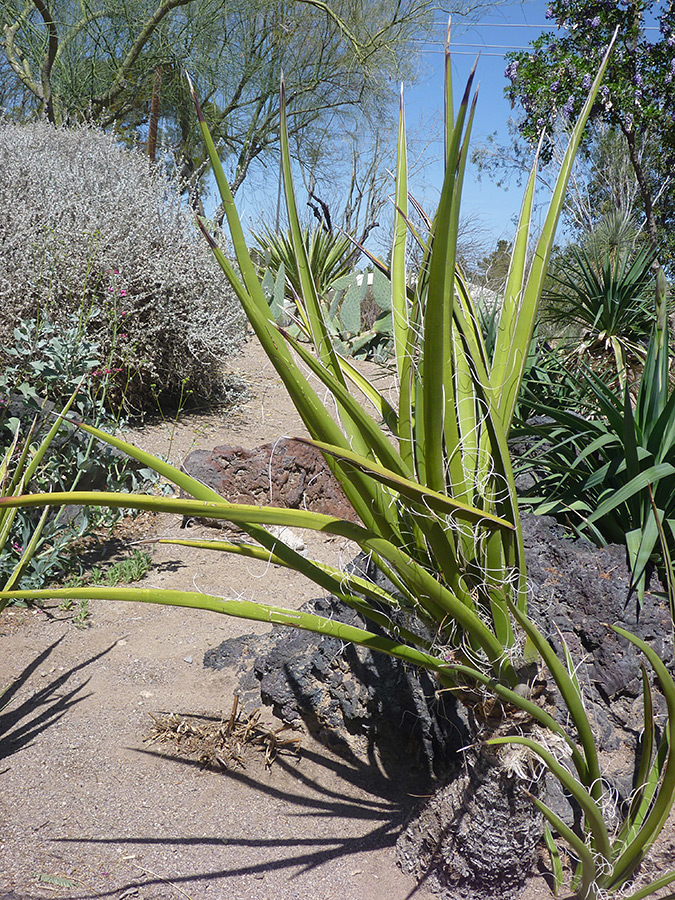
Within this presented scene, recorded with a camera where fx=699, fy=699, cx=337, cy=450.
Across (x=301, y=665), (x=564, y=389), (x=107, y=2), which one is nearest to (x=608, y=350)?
(x=564, y=389)

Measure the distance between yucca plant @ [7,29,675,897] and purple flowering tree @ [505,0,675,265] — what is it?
26.5 ft

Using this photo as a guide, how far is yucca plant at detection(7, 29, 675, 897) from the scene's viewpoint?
1161mm

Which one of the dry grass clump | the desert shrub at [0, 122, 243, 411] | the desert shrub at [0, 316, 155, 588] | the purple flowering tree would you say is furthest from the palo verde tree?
the dry grass clump

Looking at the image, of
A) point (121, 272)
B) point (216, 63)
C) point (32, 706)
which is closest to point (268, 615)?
point (32, 706)

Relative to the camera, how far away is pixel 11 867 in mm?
1532

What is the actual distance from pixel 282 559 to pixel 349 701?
2.94ft

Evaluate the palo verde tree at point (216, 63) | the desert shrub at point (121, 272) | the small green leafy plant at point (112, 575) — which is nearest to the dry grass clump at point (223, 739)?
the small green leafy plant at point (112, 575)

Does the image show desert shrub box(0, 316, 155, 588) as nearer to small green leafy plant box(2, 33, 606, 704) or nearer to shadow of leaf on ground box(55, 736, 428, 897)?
shadow of leaf on ground box(55, 736, 428, 897)

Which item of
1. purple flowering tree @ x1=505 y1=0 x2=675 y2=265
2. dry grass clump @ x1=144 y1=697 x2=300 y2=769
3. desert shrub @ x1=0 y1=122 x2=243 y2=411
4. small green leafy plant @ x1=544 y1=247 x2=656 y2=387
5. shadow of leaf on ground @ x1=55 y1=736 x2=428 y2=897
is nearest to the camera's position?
shadow of leaf on ground @ x1=55 y1=736 x2=428 y2=897

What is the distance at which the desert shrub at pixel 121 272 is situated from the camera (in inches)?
204

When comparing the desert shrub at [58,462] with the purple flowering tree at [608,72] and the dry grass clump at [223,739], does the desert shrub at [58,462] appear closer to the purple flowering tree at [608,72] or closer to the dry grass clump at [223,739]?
the dry grass clump at [223,739]

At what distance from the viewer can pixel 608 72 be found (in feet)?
29.8

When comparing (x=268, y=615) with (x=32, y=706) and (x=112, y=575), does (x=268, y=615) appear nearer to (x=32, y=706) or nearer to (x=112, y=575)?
(x=32, y=706)

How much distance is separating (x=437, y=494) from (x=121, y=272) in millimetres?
4930
